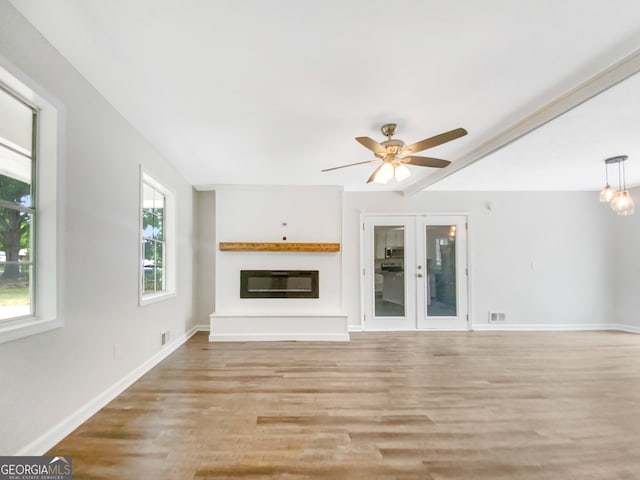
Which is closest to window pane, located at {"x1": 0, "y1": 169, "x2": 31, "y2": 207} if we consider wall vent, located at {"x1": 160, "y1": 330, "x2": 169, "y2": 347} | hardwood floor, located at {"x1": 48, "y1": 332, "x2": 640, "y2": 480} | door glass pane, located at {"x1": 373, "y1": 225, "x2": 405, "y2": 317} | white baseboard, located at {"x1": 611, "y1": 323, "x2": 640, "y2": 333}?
hardwood floor, located at {"x1": 48, "y1": 332, "x2": 640, "y2": 480}

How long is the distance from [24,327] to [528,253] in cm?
659

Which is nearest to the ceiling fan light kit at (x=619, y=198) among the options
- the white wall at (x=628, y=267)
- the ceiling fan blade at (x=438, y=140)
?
the white wall at (x=628, y=267)

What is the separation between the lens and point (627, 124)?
2.76m

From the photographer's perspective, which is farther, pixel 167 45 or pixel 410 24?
pixel 167 45

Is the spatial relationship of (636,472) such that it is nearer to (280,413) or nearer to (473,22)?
(280,413)

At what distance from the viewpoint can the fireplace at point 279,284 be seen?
5023 mm

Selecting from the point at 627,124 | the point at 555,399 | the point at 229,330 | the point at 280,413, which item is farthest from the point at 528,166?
the point at 229,330

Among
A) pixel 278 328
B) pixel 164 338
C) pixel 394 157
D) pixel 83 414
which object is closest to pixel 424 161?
pixel 394 157

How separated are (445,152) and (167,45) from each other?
9.69 feet

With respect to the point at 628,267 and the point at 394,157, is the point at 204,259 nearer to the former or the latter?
the point at 394,157

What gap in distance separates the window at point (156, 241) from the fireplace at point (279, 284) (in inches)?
46.3

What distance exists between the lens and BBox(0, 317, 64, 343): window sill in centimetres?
162

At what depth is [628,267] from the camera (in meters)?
5.28

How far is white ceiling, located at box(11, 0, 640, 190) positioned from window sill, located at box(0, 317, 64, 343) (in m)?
1.68
